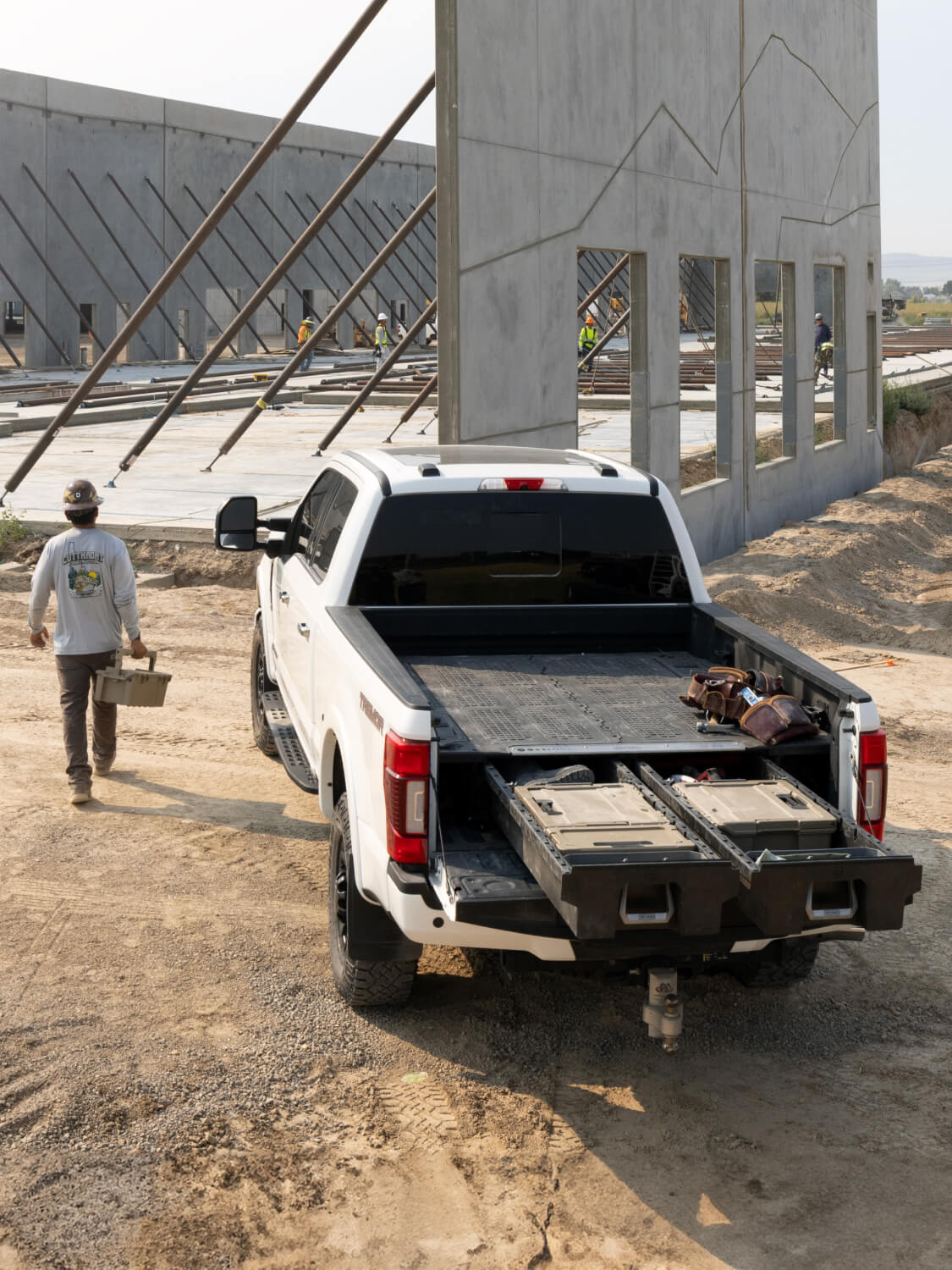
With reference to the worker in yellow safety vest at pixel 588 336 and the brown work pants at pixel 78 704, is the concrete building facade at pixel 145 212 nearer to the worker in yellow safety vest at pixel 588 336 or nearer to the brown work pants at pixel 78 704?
the worker in yellow safety vest at pixel 588 336

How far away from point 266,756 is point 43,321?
3917cm

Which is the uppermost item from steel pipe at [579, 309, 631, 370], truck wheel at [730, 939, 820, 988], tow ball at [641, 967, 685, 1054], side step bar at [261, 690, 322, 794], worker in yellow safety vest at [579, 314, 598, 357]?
worker in yellow safety vest at [579, 314, 598, 357]

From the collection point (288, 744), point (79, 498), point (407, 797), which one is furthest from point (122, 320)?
point (407, 797)

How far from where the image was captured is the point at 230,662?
12.0 meters

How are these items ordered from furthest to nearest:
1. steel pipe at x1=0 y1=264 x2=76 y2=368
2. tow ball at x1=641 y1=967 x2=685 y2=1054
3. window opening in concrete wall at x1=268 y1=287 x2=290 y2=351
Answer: window opening in concrete wall at x1=268 y1=287 x2=290 y2=351 < steel pipe at x1=0 y1=264 x2=76 y2=368 < tow ball at x1=641 y1=967 x2=685 y2=1054

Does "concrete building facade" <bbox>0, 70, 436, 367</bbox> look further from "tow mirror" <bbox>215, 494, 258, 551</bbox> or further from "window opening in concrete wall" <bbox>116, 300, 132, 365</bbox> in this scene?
"tow mirror" <bbox>215, 494, 258, 551</bbox>

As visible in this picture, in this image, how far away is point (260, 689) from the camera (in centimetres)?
946

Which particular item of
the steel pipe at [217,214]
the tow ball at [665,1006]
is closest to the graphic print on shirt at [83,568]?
the tow ball at [665,1006]

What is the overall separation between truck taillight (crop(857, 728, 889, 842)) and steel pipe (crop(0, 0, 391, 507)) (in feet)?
40.6

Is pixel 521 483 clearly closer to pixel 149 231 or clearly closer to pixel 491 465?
pixel 491 465

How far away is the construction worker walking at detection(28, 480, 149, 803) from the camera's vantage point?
8.25 metres

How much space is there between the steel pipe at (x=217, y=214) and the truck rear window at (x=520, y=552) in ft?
33.6

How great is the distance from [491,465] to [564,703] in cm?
144

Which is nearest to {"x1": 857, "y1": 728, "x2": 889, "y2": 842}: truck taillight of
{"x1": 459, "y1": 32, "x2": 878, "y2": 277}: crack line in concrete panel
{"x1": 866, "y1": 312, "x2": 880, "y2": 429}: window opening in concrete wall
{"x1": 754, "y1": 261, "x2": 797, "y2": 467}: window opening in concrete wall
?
{"x1": 459, "y1": 32, "x2": 878, "y2": 277}: crack line in concrete panel
